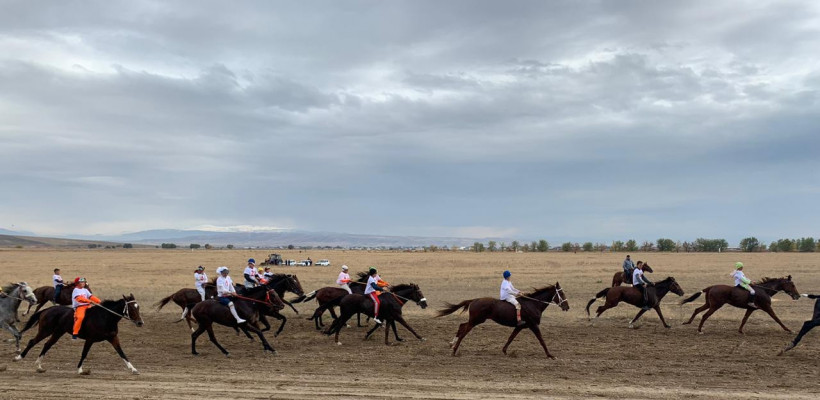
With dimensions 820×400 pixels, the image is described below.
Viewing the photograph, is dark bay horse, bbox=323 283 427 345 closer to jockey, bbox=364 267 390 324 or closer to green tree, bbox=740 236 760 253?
jockey, bbox=364 267 390 324

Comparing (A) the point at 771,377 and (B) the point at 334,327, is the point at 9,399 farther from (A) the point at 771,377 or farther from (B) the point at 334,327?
(A) the point at 771,377

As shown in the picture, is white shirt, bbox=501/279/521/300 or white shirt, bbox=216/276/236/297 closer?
white shirt, bbox=501/279/521/300

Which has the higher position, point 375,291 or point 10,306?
point 375,291

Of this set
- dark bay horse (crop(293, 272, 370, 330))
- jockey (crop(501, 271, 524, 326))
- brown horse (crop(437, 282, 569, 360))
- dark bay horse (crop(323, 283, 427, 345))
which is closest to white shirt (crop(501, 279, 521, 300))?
jockey (crop(501, 271, 524, 326))

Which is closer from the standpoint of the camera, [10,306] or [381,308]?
[10,306]

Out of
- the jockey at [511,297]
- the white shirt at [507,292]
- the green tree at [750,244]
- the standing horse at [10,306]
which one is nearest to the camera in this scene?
the jockey at [511,297]

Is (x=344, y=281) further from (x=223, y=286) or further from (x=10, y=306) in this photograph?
(x=10, y=306)

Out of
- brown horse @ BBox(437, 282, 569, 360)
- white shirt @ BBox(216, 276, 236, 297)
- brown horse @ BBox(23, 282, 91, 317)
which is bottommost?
brown horse @ BBox(23, 282, 91, 317)

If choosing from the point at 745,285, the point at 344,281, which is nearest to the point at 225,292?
the point at 344,281

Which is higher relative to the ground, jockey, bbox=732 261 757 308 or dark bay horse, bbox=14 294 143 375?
jockey, bbox=732 261 757 308

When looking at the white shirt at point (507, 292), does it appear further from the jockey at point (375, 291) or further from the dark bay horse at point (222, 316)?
the dark bay horse at point (222, 316)

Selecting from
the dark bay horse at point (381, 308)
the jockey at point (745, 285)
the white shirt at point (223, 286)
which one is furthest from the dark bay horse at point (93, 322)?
the jockey at point (745, 285)

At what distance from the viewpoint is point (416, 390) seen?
10891 millimetres

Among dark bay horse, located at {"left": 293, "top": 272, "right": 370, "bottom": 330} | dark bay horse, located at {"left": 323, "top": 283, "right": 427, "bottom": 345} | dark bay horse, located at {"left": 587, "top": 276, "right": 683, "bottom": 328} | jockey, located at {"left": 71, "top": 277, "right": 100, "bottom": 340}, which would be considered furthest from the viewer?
dark bay horse, located at {"left": 587, "top": 276, "right": 683, "bottom": 328}
